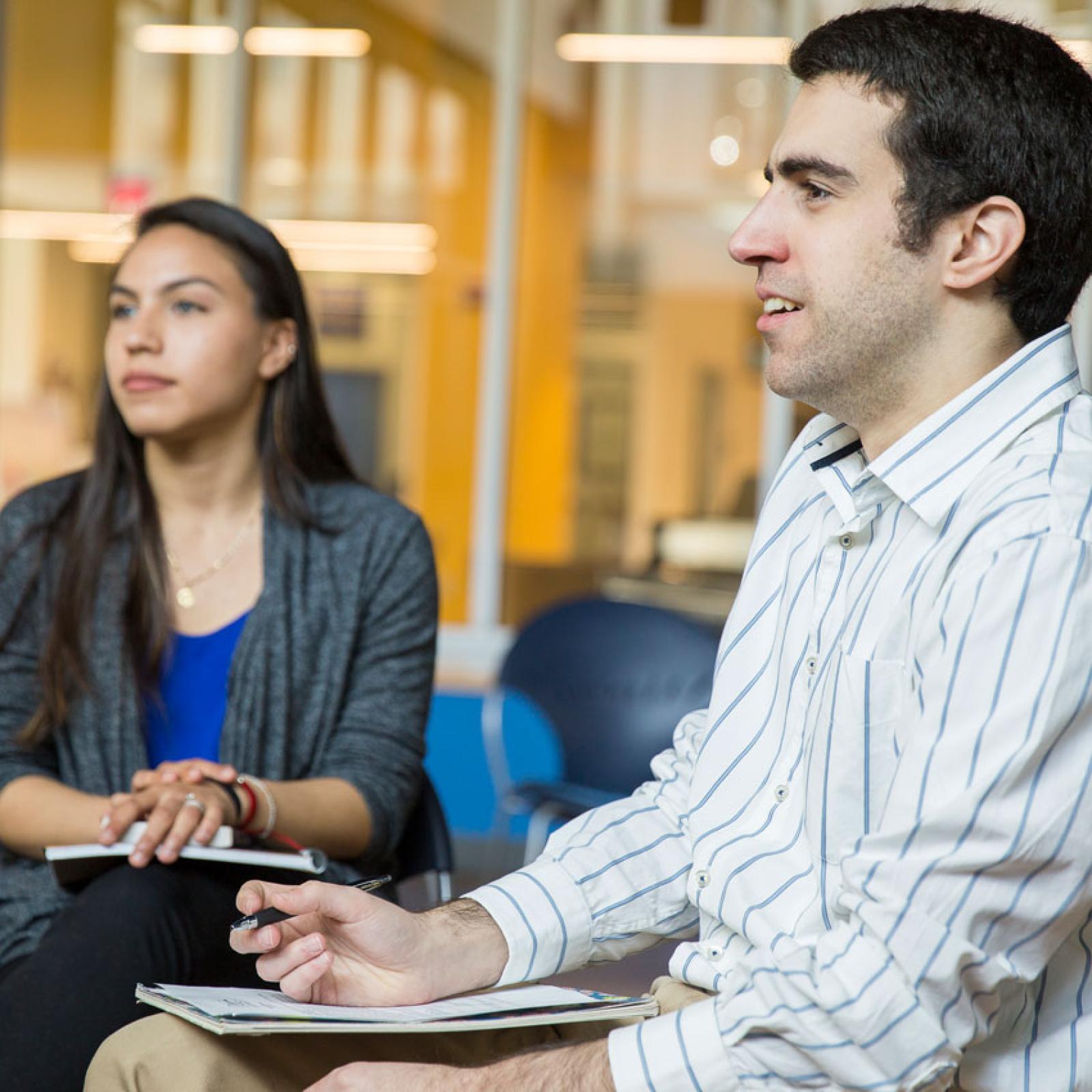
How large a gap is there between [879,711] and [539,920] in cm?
44

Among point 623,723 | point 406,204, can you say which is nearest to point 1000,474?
point 623,723

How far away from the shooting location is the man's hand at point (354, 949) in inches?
56.6

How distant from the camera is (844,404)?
4.91 ft

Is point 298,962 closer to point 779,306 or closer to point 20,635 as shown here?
point 779,306

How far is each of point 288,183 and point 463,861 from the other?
9.75 feet

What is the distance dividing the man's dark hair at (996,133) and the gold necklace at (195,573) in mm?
1354

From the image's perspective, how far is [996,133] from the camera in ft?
4.66

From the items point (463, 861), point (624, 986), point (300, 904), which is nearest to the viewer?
point (300, 904)

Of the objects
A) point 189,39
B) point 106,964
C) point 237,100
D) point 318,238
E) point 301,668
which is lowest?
point 106,964

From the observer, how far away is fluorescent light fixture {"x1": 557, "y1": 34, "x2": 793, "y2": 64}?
5.77 meters

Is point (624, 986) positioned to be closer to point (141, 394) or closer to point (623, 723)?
point (141, 394)

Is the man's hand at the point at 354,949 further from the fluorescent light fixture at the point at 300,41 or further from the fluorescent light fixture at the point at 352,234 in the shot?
the fluorescent light fixture at the point at 300,41

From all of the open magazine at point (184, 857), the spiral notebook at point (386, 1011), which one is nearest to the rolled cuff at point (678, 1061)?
the spiral notebook at point (386, 1011)

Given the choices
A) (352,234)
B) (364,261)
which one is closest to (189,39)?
(352,234)
